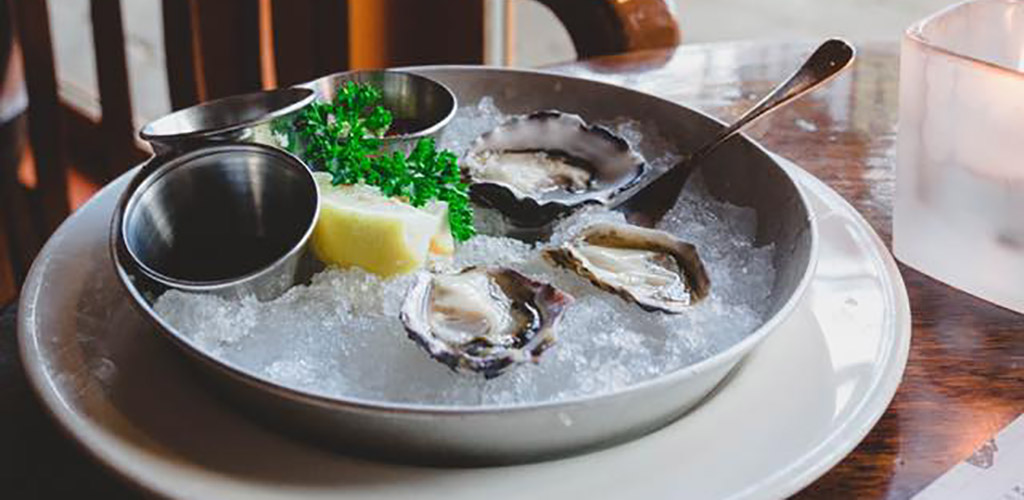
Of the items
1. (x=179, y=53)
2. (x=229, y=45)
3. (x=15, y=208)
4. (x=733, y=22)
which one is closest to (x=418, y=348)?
(x=179, y=53)

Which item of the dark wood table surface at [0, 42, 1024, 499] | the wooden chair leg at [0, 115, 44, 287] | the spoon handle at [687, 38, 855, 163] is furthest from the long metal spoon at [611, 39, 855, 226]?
the wooden chair leg at [0, 115, 44, 287]

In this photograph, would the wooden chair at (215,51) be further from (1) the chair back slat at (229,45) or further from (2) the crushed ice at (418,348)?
(2) the crushed ice at (418,348)

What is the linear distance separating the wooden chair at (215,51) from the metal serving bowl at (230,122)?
0.77 meters

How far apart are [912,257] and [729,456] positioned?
331mm

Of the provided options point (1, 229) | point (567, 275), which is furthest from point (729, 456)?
point (1, 229)

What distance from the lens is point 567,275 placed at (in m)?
0.83

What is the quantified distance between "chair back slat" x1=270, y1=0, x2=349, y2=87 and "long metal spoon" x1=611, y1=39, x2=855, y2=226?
99 centimetres

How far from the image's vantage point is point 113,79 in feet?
5.67

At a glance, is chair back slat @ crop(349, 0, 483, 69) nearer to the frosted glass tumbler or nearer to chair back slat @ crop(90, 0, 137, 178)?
chair back slat @ crop(90, 0, 137, 178)

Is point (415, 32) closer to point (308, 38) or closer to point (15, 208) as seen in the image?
point (308, 38)

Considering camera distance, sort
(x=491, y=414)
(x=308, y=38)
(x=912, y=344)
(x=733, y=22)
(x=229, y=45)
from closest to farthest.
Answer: (x=491, y=414)
(x=912, y=344)
(x=308, y=38)
(x=229, y=45)
(x=733, y=22)

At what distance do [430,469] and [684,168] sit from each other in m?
0.38

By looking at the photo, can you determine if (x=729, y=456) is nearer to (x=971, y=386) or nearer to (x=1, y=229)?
(x=971, y=386)

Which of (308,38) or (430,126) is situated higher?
(430,126)
